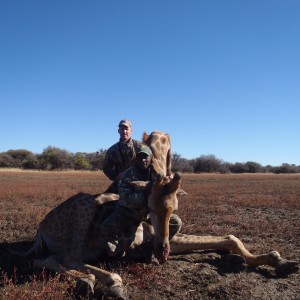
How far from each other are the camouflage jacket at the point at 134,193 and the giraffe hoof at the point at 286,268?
1926 millimetres

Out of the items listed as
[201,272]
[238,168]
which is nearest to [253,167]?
[238,168]

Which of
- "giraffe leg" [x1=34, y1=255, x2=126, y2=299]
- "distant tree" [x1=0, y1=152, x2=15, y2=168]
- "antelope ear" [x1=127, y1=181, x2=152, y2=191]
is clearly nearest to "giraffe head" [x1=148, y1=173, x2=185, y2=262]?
"antelope ear" [x1=127, y1=181, x2=152, y2=191]

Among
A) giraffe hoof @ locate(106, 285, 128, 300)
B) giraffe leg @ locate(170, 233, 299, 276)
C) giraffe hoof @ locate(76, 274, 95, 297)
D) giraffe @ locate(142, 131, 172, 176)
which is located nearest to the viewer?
giraffe hoof @ locate(106, 285, 128, 300)

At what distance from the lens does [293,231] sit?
8.93 meters

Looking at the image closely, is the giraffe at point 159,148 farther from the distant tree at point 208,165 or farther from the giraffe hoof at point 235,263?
the distant tree at point 208,165

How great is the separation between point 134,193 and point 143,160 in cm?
64

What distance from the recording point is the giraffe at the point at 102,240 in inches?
197

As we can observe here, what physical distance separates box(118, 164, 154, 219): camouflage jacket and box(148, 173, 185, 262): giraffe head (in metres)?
0.27

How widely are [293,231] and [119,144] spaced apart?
4166mm

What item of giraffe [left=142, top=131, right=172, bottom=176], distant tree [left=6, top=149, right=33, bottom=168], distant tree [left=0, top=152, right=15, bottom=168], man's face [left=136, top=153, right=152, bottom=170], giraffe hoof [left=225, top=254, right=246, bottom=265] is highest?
distant tree [left=6, top=149, right=33, bottom=168]

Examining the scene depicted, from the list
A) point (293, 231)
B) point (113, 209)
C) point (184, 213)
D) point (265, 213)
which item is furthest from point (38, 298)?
point (265, 213)

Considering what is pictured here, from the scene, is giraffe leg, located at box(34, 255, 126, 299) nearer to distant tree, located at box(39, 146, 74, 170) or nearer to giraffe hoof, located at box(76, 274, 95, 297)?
giraffe hoof, located at box(76, 274, 95, 297)

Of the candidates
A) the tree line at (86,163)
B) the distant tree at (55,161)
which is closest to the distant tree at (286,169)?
the tree line at (86,163)

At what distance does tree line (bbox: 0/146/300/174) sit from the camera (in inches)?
2406
